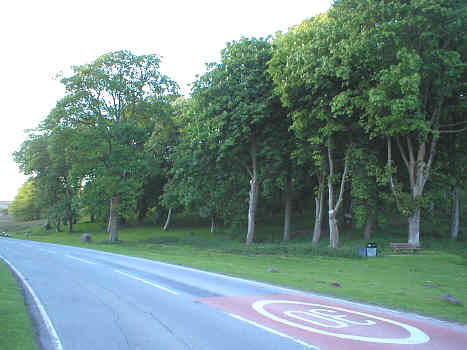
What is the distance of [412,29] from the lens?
21938 millimetres

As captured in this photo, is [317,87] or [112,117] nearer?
[317,87]

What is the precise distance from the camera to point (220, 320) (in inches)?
337

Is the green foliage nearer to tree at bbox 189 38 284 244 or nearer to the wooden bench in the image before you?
tree at bbox 189 38 284 244

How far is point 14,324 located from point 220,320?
4432 millimetres

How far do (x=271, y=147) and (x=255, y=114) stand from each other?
3401 millimetres

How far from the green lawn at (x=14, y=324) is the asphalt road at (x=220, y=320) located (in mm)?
430

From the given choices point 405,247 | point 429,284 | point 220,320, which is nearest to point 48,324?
point 220,320

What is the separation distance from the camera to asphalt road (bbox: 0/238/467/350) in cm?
704

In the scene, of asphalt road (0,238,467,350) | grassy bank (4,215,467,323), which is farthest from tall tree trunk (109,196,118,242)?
asphalt road (0,238,467,350)

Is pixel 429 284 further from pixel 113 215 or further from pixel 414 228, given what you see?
pixel 113 215

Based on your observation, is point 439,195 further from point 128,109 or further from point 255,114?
point 128,109

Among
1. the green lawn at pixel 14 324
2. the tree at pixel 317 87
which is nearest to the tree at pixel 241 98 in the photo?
the tree at pixel 317 87

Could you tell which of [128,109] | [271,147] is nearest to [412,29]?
[271,147]

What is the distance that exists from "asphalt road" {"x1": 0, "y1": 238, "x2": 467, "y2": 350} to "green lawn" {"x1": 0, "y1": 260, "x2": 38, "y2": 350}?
430mm
